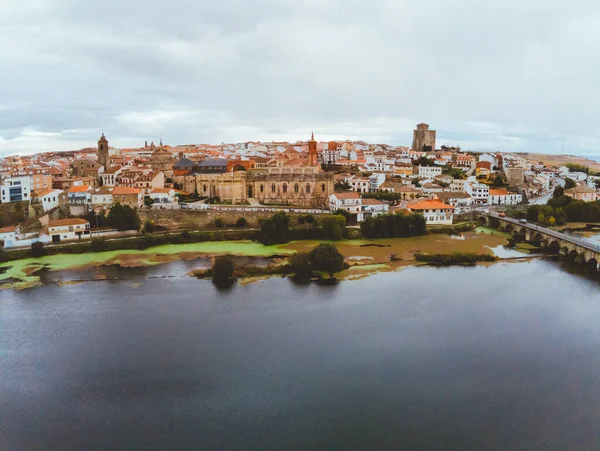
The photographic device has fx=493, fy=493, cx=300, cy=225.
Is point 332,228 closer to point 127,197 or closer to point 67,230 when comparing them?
point 127,197

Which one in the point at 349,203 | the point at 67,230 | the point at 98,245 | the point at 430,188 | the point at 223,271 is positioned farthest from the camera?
the point at 430,188

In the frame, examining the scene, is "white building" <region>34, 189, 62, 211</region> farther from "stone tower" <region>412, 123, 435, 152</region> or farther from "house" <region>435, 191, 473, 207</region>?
"stone tower" <region>412, 123, 435, 152</region>

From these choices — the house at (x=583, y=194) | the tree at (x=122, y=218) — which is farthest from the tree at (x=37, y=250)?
the house at (x=583, y=194)

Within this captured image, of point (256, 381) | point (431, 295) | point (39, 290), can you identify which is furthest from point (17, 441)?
point (431, 295)

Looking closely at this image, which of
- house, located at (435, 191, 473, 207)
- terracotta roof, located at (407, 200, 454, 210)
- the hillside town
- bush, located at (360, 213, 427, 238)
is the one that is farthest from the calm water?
house, located at (435, 191, 473, 207)

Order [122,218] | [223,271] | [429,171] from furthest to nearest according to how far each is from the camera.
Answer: [429,171] → [122,218] → [223,271]

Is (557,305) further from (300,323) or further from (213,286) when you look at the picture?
(213,286)

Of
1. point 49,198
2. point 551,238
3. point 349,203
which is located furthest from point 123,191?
point 551,238

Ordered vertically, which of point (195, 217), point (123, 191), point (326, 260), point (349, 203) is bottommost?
point (326, 260)
